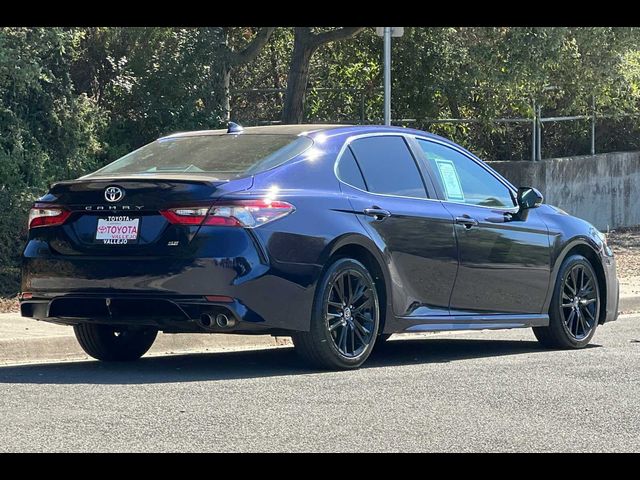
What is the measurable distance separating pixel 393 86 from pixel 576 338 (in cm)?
993

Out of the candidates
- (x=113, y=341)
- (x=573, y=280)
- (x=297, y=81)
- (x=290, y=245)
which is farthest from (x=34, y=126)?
(x=290, y=245)

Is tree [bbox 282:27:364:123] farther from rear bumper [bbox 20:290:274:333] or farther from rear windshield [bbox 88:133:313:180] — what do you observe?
rear bumper [bbox 20:290:274:333]

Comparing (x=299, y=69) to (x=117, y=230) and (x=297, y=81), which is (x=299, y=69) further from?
(x=117, y=230)

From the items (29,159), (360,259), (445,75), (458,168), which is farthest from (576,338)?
(445,75)

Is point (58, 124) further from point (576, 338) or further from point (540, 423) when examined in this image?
point (540, 423)

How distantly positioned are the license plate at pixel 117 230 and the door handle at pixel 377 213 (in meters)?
1.53

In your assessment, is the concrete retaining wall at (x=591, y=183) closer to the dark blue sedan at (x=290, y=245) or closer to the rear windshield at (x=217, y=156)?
the dark blue sedan at (x=290, y=245)

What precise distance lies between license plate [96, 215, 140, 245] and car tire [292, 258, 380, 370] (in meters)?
1.18

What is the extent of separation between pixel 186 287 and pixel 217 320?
0.27m

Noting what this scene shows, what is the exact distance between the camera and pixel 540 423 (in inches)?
272

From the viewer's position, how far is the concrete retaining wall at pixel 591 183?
20750 mm

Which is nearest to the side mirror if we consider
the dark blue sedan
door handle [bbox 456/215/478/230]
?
the dark blue sedan

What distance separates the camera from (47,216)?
28.3 ft

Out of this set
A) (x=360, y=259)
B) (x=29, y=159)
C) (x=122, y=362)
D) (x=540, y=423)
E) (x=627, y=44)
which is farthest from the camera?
(x=627, y=44)
